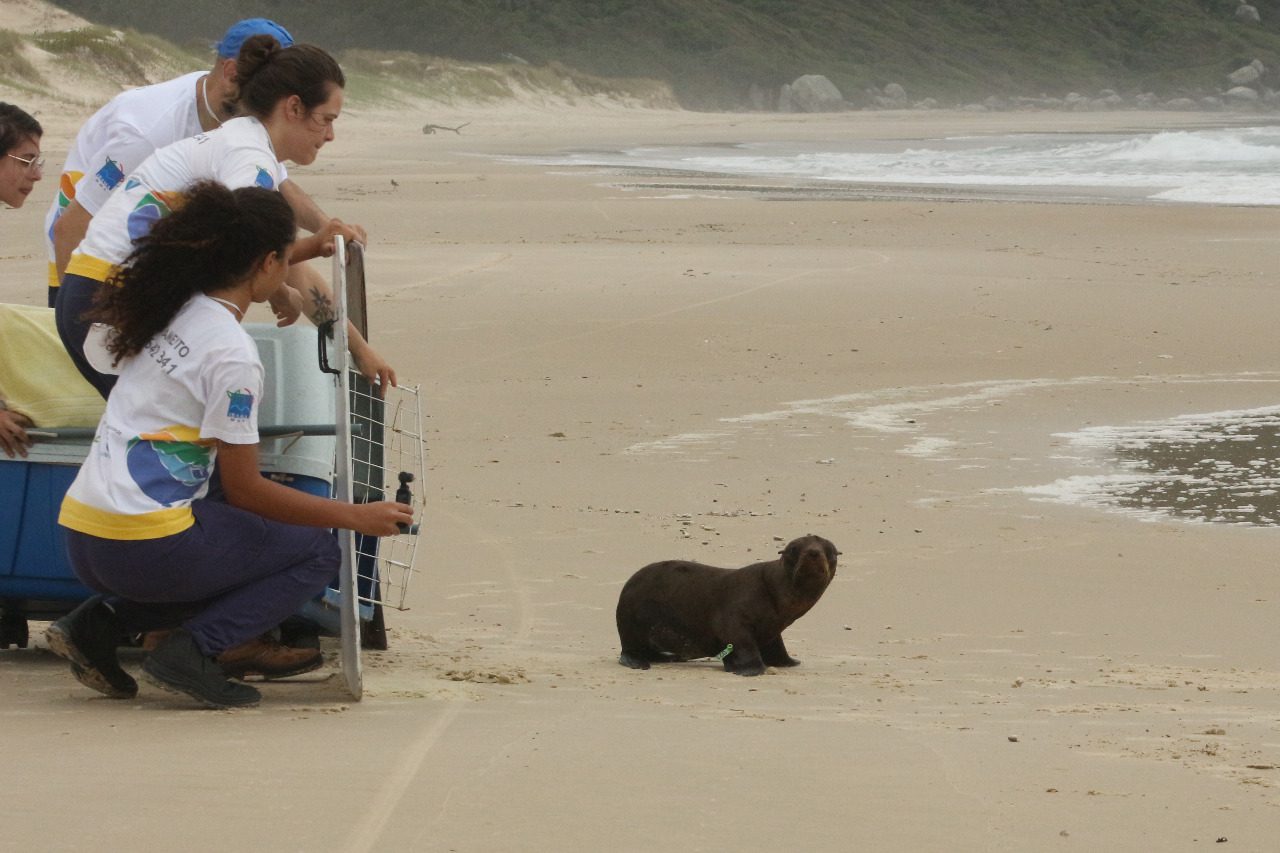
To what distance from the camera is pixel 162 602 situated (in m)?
4.27

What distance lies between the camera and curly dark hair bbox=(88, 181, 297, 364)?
13.1ft

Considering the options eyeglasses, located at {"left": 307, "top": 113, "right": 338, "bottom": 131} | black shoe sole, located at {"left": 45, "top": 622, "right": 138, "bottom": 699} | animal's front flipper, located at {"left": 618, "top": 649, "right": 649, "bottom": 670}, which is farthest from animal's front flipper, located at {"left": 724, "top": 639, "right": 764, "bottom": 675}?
eyeglasses, located at {"left": 307, "top": 113, "right": 338, "bottom": 131}

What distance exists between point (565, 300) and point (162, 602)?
931cm

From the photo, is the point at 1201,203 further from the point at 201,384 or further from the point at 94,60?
the point at 94,60

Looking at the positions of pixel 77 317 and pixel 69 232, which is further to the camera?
pixel 69 232

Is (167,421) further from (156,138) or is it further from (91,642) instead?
(156,138)

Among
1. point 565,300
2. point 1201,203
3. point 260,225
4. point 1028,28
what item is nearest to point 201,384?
point 260,225

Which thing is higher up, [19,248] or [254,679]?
[19,248]

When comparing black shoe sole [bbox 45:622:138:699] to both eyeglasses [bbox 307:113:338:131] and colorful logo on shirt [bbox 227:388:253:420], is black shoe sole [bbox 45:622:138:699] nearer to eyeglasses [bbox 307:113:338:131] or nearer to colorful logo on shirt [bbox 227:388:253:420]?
colorful logo on shirt [bbox 227:388:253:420]

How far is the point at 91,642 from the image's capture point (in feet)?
13.9

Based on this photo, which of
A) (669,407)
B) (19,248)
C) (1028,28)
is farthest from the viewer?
(1028,28)

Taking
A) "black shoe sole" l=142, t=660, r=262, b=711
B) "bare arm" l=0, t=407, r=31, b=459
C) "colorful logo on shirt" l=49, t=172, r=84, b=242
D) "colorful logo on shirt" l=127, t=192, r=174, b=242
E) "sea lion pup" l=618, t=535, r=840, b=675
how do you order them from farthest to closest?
"sea lion pup" l=618, t=535, r=840, b=675 < "colorful logo on shirt" l=49, t=172, r=84, b=242 < "bare arm" l=0, t=407, r=31, b=459 < "colorful logo on shirt" l=127, t=192, r=174, b=242 < "black shoe sole" l=142, t=660, r=262, b=711

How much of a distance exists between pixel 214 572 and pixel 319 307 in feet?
2.81

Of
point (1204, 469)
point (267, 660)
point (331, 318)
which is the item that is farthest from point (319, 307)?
point (1204, 469)
